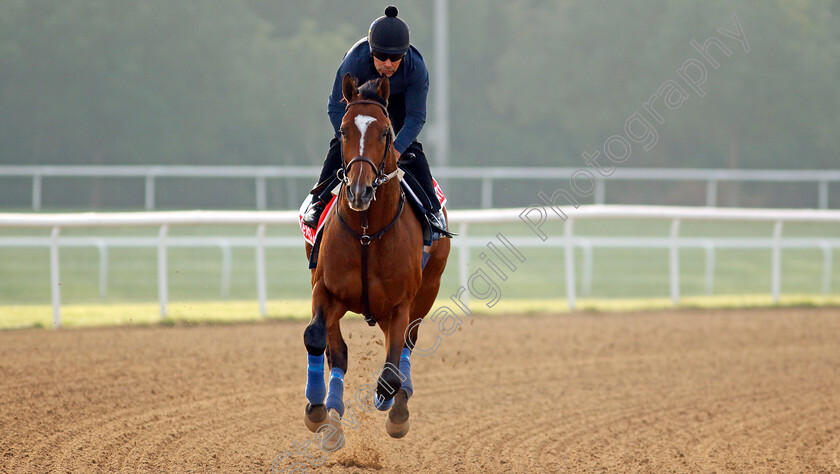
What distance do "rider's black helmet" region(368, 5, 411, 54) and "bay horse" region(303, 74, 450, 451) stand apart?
29 cm

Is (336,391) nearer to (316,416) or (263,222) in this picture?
(316,416)

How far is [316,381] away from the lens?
4953 millimetres

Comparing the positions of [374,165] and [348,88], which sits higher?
[348,88]

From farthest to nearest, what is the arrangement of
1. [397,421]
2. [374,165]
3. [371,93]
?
[397,421], [371,93], [374,165]

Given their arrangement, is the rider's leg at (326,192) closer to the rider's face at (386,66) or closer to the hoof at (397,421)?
the rider's face at (386,66)

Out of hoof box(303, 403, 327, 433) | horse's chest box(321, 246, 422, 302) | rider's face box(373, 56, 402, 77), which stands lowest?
hoof box(303, 403, 327, 433)

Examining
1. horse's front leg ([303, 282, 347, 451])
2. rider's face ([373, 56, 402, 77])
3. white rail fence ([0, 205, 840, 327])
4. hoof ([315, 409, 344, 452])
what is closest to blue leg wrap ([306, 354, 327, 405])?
horse's front leg ([303, 282, 347, 451])

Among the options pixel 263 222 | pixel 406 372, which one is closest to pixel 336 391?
pixel 406 372

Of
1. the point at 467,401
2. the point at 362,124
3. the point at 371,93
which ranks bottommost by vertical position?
the point at 467,401

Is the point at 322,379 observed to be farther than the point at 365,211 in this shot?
Yes

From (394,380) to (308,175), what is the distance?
49.5ft

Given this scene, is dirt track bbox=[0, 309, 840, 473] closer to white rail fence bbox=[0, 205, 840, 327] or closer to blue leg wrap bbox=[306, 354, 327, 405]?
blue leg wrap bbox=[306, 354, 327, 405]

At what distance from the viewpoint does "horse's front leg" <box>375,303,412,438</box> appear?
16.3 feet

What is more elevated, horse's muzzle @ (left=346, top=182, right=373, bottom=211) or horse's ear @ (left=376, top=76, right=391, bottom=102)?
horse's ear @ (left=376, top=76, right=391, bottom=102)
